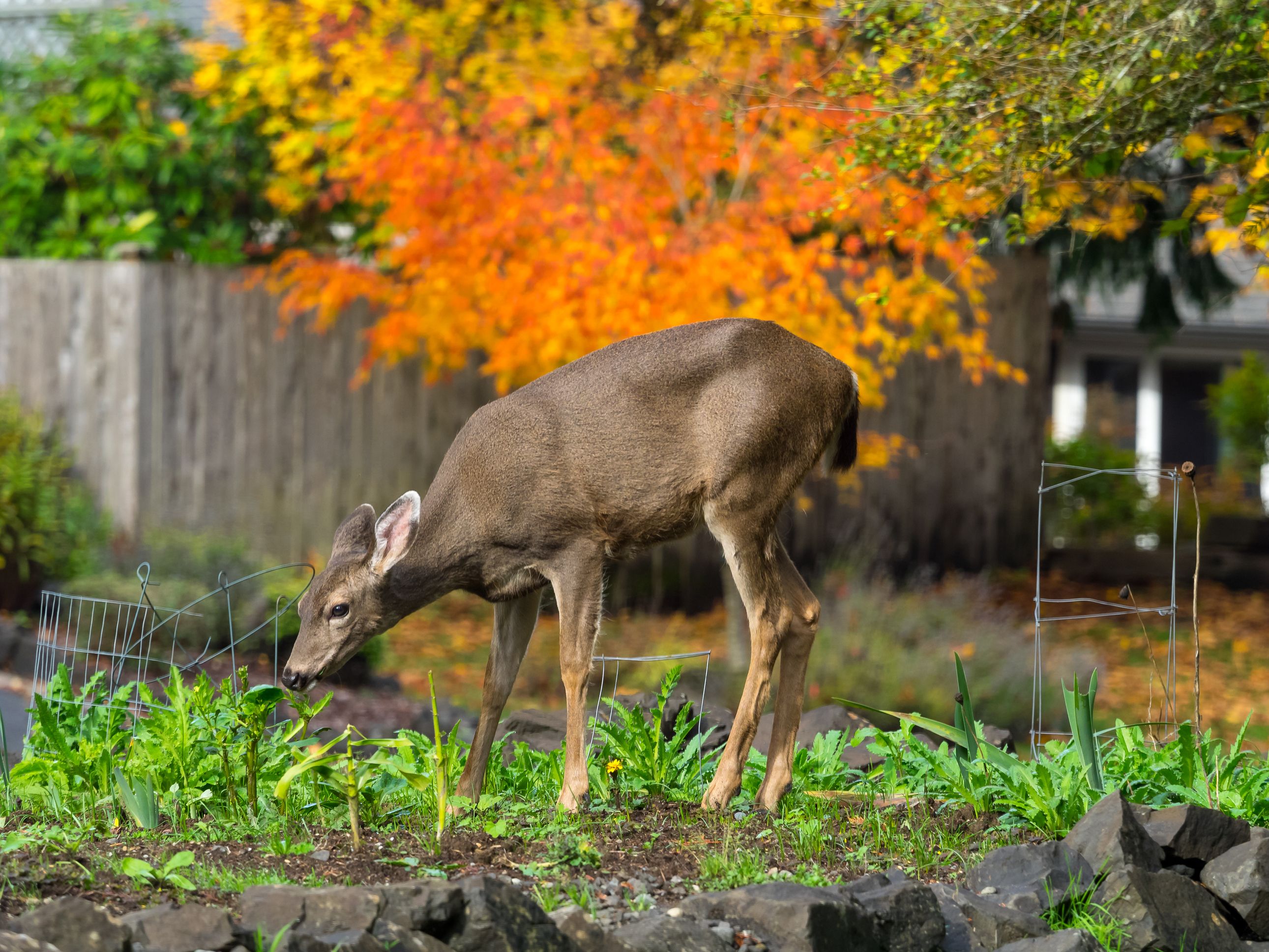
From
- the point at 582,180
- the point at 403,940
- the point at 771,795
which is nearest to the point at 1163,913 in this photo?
the point at 771,795

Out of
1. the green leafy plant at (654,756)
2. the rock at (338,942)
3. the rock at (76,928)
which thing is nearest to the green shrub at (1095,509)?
the green leafy plant at (654,756)

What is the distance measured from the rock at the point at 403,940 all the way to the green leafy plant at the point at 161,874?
67cm

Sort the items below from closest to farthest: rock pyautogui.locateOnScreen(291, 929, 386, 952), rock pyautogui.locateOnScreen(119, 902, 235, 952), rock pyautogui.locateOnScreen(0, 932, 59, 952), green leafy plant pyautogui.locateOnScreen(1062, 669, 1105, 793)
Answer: rock pyautogui.locateOnScreen(0, 932, 59, 952), rock pyautogui.locateOnScreen(291, 929, 386, 952), rock pyautogui.locateOnScreen(119, 902, 235, 952), green leafy plant pyautogui.locateOnScreen(1062, 669, 1105, 793)

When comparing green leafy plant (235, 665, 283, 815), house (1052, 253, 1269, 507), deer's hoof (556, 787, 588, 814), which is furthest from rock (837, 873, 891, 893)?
house (1052, 253, 1269, 507)

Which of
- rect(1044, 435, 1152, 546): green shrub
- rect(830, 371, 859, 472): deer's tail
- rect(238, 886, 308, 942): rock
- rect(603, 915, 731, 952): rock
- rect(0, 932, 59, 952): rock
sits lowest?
rect(1044, 435, 1152, 546): green shrub

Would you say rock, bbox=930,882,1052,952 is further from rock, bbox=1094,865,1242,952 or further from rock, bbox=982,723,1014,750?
rock, bbox=982,723,1014,750

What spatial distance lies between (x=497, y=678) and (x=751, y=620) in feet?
3.07

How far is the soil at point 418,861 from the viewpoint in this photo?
148 inches

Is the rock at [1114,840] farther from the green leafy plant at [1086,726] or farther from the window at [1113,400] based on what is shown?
the window at [1113,400]

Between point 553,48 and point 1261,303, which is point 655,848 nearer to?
point 553,48

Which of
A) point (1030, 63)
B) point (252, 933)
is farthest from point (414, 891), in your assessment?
point (1030, 63)

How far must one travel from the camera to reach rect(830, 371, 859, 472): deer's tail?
199 inches

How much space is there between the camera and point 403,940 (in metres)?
3.37

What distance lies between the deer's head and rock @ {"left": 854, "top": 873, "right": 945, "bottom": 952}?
186 centimetres
